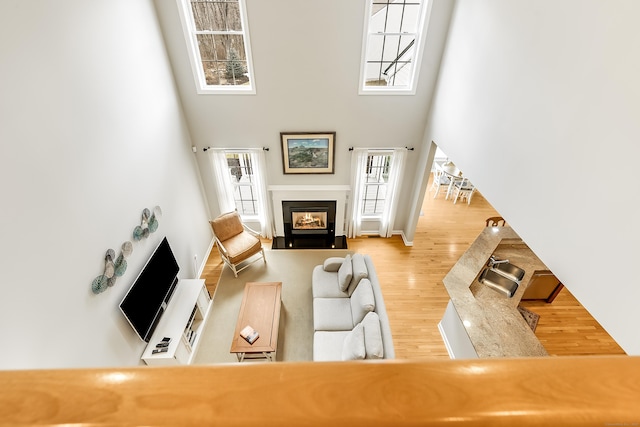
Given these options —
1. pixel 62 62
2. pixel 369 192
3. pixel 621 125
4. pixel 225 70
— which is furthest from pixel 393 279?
pixel 62 62

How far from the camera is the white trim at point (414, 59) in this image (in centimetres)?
394

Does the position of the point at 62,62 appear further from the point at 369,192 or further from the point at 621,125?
the point at 369,192

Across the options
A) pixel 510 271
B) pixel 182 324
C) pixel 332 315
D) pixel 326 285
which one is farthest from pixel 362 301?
pixel 182 324

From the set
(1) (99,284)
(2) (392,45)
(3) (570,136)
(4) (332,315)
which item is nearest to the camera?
(3) (570,136)

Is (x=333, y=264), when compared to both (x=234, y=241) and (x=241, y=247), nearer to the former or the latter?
(x=241, y=247)

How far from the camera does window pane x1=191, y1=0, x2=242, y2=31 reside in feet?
13.1

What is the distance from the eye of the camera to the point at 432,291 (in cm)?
483

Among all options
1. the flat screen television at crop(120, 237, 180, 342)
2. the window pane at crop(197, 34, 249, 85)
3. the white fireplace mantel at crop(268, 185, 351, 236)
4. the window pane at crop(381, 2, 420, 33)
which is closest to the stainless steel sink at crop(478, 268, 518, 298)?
the white fireplace mantel at crop(268, 185, 351, 236)

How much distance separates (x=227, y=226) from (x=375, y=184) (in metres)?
2.77

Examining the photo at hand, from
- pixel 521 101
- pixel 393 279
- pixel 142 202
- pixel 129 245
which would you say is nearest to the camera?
pixel 521 101

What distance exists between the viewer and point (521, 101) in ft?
8.66

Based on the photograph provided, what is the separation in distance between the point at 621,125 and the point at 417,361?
2358 millimetres

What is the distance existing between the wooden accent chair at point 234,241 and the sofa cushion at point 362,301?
1971 mm

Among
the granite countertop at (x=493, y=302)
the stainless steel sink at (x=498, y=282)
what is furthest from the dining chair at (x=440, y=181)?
the stainless steel sink at (x=498, y=282)
